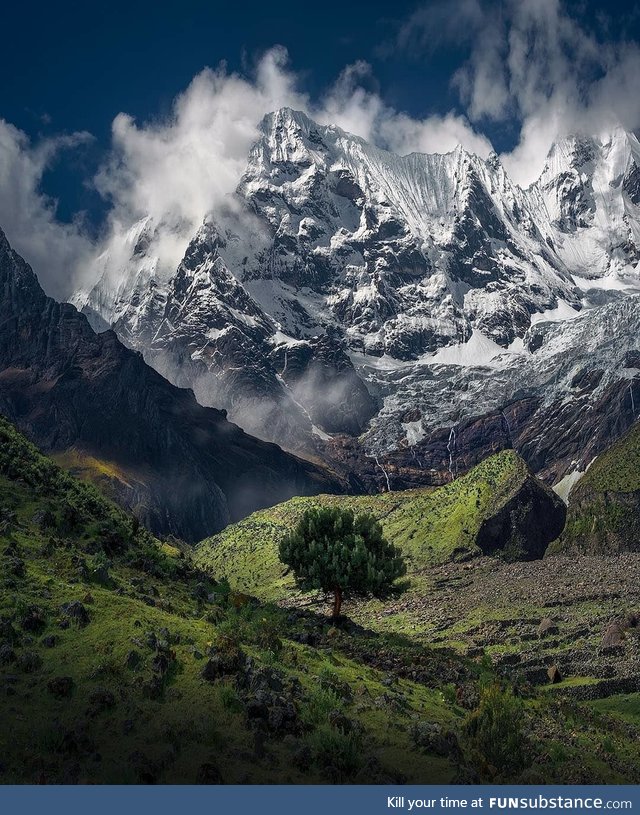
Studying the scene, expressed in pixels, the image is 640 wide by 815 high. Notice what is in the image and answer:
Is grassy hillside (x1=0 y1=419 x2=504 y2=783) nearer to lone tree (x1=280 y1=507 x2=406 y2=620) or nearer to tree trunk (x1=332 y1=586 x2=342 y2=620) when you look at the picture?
tree trunk (x1=332 y1=586 x2=342 y2=620)

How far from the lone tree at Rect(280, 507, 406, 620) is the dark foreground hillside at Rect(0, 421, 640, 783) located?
12.8 m

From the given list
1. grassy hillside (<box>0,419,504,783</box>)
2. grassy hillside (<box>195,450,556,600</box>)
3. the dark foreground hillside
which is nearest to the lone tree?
the dark foreground hillside

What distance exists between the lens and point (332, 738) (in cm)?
2964

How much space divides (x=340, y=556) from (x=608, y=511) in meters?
86.1

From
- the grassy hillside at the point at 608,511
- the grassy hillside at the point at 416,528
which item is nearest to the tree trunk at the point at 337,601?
the grassy hillside at the point at 416,528

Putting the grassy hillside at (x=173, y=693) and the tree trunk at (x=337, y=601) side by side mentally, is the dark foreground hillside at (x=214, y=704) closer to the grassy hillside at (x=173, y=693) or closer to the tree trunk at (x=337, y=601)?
the grassy hillside at (x=173, y=693)

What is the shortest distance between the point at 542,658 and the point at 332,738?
144 feet

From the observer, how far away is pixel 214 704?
3186cm

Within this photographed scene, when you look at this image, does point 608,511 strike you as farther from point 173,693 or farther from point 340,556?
point 173,693

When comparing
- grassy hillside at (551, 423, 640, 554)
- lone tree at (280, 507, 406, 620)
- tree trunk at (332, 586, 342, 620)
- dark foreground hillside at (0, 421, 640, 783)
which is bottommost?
dark foreground hillside at (0, 421, 640, 783)

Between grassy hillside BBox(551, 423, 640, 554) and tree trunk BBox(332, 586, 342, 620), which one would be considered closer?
tree trunk BBox(332, 586, 342, 620)

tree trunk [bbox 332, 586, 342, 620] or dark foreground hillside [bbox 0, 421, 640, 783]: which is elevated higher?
tree trunk [bbox 332, 586, 342, 620]

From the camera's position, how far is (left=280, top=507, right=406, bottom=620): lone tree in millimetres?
61969
